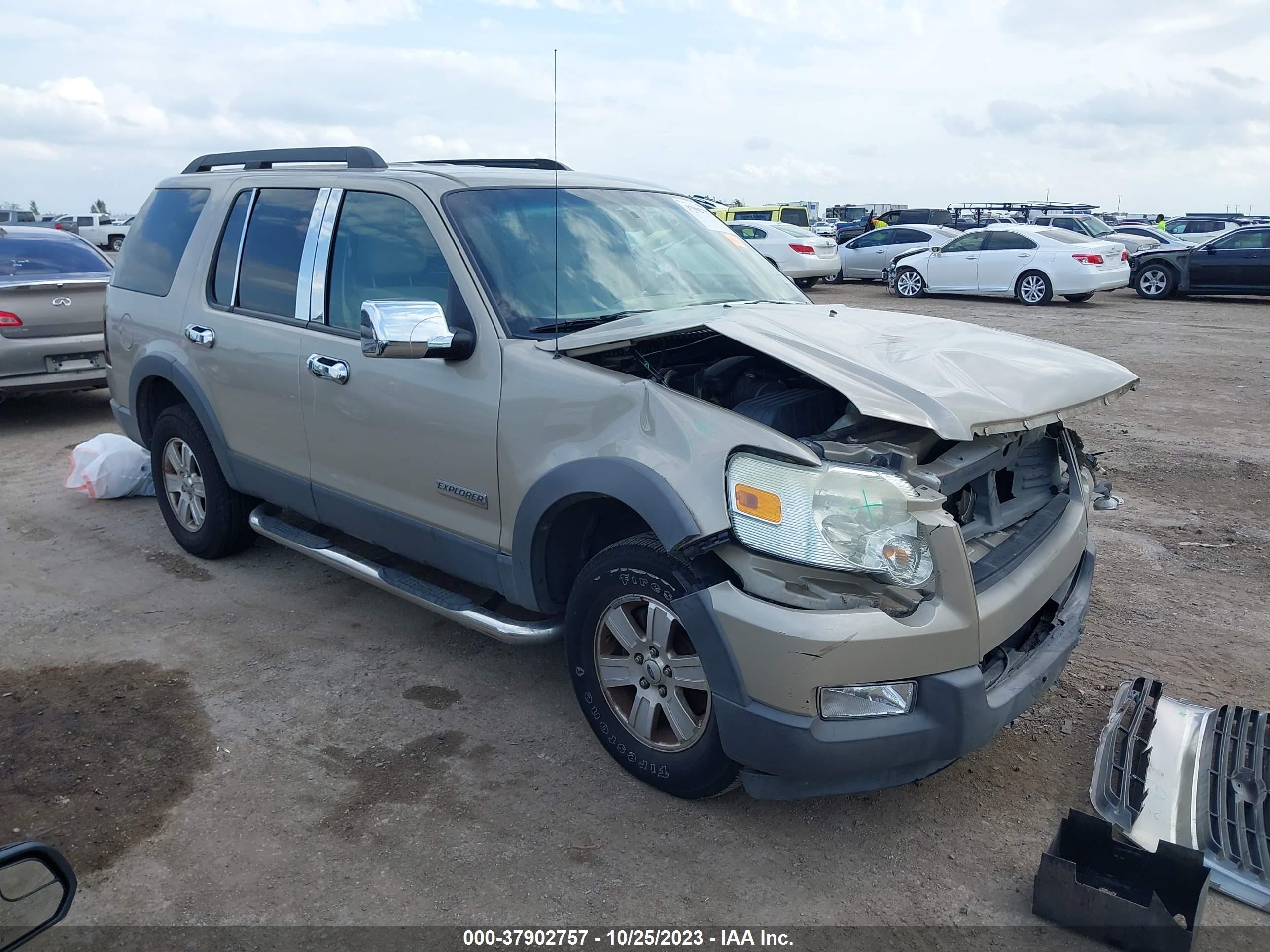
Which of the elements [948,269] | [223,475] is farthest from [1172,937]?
[948,269]

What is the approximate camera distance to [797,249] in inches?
782

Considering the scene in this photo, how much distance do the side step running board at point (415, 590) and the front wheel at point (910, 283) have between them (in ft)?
57.0

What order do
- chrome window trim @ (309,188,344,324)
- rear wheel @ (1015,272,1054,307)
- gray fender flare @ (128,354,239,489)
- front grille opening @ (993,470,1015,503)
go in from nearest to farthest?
front grille opening @ (993,470,1015,503) < chrome window trim @ (309,188,344,324) < gray fender flare @ (128,354,239,489) < rear wheel @ (1015,272,1054,307)

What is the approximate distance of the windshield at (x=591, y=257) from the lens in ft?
12.1

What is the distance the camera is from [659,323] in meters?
3.48

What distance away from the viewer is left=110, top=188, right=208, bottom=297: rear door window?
5.12 metres

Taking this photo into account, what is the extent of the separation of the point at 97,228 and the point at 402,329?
33.5 m

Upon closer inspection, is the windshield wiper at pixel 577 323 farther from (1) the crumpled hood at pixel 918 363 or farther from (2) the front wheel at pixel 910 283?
(2) the front wheel at pixel 910 283

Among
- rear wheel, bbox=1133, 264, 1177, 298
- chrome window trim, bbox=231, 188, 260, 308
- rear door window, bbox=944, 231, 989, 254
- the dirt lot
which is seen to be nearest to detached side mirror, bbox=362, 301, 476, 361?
the dirt lot

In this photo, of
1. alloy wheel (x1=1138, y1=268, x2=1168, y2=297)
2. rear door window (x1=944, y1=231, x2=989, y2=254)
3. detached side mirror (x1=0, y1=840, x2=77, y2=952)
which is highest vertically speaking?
rear door window (x1=944, y1=231, x2=989, y2=254)

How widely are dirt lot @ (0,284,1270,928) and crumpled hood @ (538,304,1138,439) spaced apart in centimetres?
125

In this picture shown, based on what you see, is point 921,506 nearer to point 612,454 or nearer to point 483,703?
point 612,454

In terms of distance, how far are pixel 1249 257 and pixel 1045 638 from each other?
1890 centimetres

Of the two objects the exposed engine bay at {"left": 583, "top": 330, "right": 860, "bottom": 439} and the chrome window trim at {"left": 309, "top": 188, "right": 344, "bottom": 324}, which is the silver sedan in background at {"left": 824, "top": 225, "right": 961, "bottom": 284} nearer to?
the chrome window trim at {"left": 309, "top": 188, "right": 344, "bottom": 324}
